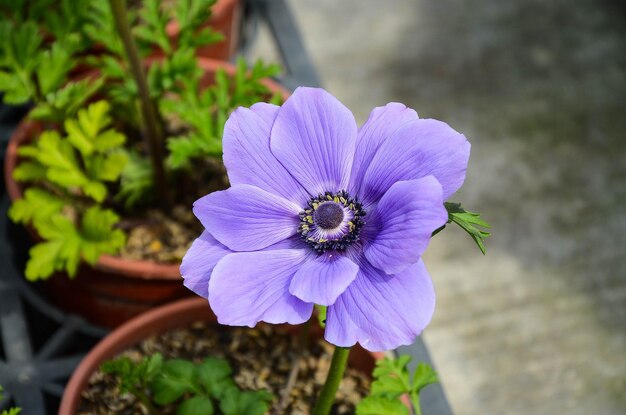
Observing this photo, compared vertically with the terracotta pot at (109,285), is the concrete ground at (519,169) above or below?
above

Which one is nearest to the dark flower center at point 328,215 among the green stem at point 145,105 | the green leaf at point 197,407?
the green leaf at point 197,407

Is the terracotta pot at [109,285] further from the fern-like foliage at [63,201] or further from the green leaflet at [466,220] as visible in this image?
the green leaflet at [466,220]

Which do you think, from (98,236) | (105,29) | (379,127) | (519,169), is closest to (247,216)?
(379,127)

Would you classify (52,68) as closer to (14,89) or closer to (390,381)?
(14,89)

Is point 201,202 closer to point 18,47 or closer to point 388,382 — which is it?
point 388,382

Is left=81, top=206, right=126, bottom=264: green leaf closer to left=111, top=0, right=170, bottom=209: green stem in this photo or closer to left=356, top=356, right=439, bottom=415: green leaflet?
left=111, top=0, right=170, bottom=209: green stem
